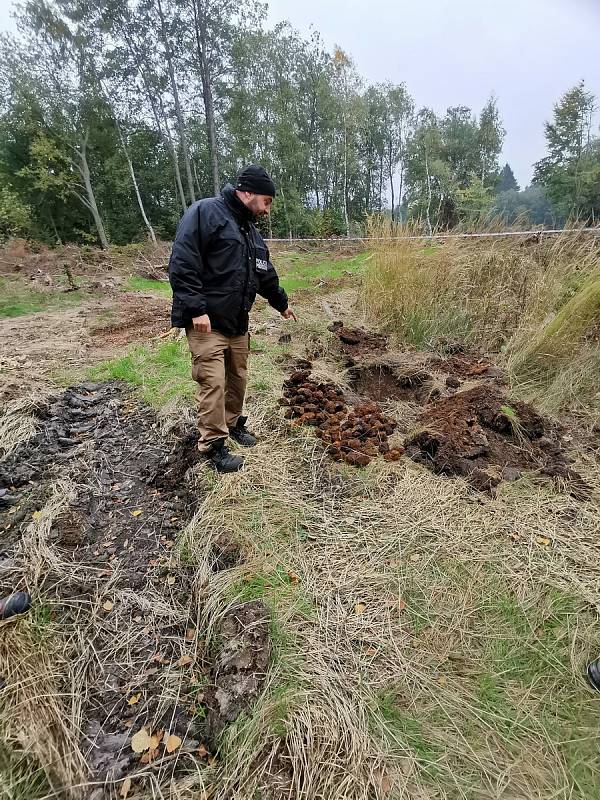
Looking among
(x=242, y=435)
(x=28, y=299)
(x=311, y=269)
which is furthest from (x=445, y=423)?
(x=311, y=269)

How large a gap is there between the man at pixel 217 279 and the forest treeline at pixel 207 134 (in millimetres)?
12841

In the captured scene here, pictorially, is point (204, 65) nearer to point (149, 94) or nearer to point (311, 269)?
point (149, 94)

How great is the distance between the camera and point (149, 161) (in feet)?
74.0

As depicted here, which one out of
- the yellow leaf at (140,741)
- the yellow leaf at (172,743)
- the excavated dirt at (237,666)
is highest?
the excavated dirt at (237,666)

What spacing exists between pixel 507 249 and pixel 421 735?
180 inches

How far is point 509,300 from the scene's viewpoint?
4.15 meters

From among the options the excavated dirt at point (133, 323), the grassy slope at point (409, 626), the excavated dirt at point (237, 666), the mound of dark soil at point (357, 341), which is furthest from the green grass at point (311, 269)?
the excavated dirt at point (237, 666)

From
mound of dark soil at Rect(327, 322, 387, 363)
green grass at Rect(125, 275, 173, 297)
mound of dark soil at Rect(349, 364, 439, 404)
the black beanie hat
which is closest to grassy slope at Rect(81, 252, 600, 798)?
mound of dark soil at Rect(349, 364, 439, 404)

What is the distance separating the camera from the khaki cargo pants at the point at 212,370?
2121mm

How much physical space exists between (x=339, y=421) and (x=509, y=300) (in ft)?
8.91

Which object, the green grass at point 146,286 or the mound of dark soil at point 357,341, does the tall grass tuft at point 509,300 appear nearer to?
the mound of dark soil at point 357,341

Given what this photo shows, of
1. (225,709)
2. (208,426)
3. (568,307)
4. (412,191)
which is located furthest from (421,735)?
(412,191)

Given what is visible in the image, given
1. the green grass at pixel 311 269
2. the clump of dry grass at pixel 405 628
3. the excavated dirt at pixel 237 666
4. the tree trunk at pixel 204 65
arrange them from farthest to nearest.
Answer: the tree trunk at pixel 204 65 → the green grass at pixel 311 269 → the excavated dirt at pixel 237 666 → the clump of dry grass at pixel 405 628

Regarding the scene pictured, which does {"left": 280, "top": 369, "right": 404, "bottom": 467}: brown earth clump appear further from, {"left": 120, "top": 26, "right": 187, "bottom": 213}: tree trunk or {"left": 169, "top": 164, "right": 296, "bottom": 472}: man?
{"left": 120, "top": 26, "right": 187, "bottom": 213}: tree trunk
